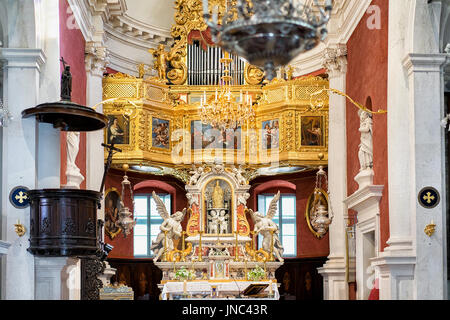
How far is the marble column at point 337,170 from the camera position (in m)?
17.7

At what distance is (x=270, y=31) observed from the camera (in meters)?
7.77

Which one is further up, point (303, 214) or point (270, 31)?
point (270, 31)

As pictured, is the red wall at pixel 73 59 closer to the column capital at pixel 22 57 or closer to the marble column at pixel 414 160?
the column capital at pixel 22 57

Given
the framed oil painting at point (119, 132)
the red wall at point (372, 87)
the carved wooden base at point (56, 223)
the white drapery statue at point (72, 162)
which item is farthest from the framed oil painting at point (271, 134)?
the carved wooden base at point (56, 223)

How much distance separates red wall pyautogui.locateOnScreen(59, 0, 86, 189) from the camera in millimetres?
14383

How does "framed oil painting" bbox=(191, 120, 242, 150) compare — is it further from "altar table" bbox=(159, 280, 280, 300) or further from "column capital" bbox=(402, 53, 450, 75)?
"column capital" bbox=(402, 53, 450, 75)

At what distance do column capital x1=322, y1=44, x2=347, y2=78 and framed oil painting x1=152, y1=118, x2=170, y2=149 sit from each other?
4067 mm

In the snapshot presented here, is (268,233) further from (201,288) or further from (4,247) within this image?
(4,247)

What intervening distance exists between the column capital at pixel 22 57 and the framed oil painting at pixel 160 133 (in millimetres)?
7069

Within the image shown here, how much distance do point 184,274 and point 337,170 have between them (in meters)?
3.97

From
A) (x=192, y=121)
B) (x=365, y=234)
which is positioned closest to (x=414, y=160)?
(x=365, y=234)

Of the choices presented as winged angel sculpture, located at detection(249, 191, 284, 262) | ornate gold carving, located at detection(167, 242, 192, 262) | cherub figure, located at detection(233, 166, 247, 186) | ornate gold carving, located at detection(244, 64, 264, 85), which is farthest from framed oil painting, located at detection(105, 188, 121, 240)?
ornate gold carving, located at detection(244, 64, 264, 85)
